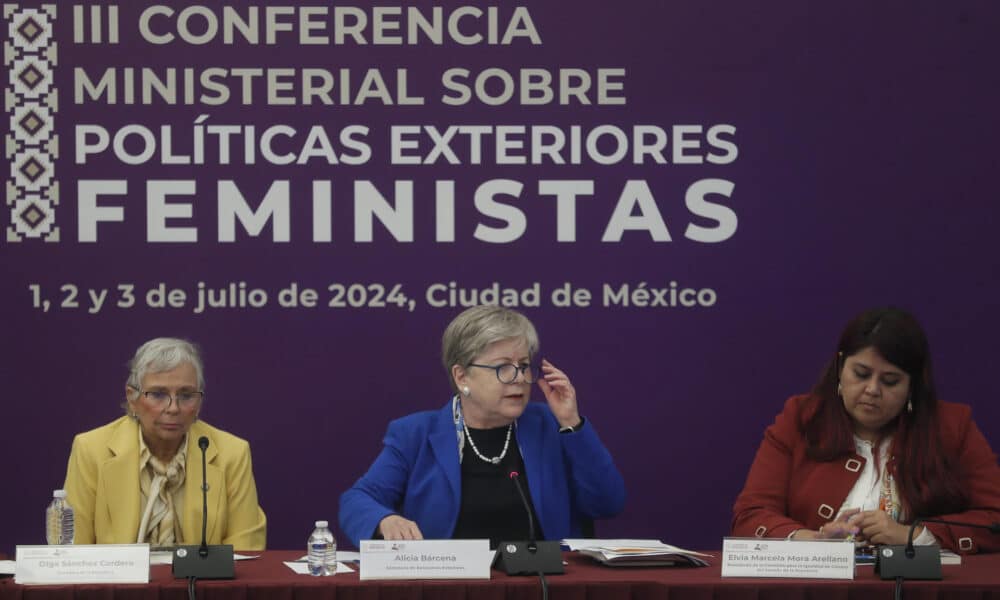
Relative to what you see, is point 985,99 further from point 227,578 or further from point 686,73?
point 227,578

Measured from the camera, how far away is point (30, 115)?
3.86m

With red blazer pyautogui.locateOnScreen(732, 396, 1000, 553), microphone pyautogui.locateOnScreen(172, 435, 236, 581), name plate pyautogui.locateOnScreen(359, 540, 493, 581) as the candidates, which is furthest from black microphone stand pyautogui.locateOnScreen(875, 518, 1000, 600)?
microphone pyautogui.locateOnScreen(172, 435, 236, 581)

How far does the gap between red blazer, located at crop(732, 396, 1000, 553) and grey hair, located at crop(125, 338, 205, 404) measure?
4.82 ft

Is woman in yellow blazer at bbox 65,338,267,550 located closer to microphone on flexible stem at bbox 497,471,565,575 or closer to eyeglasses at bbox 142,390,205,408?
eyeglasses at bbox 142,390,205,408

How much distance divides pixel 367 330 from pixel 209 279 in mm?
521

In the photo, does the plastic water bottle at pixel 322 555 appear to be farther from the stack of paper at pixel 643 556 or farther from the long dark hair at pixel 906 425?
the long dark hair at pixel 906 425

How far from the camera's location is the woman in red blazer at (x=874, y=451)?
10.2 ft

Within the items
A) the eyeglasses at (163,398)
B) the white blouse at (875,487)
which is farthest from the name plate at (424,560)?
the white blouse at (875,487)

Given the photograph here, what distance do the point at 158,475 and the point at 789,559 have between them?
5.36 ft

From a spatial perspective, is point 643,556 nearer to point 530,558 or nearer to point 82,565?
point 530,558

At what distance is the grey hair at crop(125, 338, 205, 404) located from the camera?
125 inches

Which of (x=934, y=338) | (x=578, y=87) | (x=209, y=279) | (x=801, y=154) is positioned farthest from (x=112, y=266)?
(x=934, y=338)

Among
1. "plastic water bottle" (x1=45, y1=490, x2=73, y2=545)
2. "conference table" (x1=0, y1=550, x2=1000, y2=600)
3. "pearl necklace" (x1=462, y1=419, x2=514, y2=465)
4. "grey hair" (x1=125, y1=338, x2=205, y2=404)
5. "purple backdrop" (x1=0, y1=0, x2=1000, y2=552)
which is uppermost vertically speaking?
"purple backdrop" (x1=0, y1=0, x2=1000, y2=552)

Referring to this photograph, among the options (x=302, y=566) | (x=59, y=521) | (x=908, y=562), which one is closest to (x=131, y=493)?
(x=59, y=521)
